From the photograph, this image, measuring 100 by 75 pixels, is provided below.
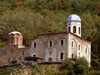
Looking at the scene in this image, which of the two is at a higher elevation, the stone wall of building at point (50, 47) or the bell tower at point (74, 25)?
the bell tower at point (74, 25)

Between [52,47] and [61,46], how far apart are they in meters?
1.40

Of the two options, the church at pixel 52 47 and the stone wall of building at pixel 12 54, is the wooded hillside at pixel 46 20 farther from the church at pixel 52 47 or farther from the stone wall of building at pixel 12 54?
the stone wall of building at pixel 12 54

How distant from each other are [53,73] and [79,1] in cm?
5437

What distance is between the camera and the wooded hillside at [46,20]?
56344 mm

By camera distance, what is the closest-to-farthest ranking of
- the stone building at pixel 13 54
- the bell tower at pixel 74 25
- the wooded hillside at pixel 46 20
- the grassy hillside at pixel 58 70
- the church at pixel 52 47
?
the grassy hillside at pixel 58 70 → the church at pixel 52 47 → the stone building at pixel 13 54 → the bell tower at pixel 74 25 → the wooded hillside at pixel 46 20

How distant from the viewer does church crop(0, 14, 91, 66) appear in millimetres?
42594

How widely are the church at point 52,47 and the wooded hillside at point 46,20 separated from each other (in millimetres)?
4536

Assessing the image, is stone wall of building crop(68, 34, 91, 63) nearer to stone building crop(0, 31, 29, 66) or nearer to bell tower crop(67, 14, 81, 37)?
bell tower crop(67, 14, 81, 37)

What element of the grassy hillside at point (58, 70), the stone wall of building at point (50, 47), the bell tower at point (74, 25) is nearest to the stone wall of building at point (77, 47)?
the stone wall of building at point (50, 47)

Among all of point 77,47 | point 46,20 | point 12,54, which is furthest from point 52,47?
point 46,20

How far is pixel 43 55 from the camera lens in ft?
145

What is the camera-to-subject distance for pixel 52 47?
43469mm

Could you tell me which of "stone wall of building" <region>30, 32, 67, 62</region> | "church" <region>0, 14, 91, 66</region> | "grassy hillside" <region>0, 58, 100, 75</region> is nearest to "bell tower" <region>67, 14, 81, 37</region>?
"church" <region>0, 14, 91, 66</region>

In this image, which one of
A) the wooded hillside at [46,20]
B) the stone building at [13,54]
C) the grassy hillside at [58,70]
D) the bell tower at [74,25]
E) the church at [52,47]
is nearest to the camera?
the grassy hillside at [58,70]
